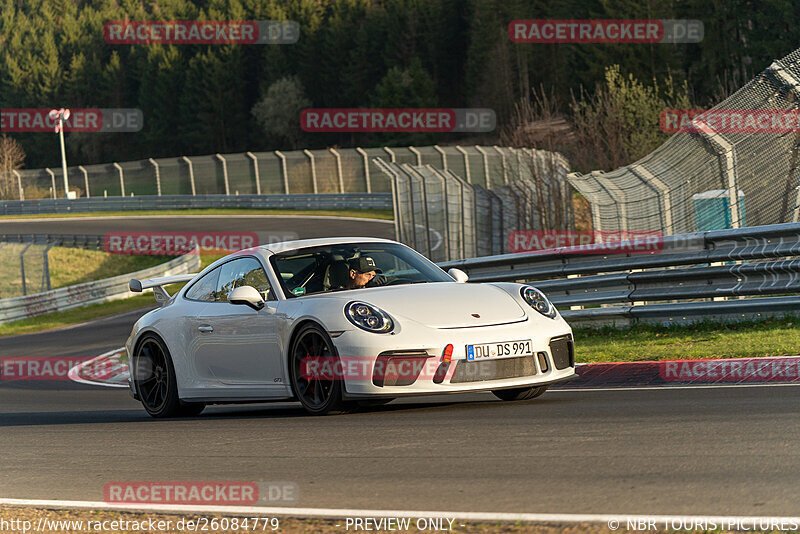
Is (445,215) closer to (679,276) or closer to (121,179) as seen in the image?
(679,276)

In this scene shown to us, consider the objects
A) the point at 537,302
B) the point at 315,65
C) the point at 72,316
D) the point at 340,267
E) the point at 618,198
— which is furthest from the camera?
the point at 315,65

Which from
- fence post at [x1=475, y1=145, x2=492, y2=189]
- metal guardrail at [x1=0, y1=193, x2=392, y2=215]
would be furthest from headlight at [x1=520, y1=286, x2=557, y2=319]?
metal guardrail at [x1=0, y1=193, x2=392, y2=215]

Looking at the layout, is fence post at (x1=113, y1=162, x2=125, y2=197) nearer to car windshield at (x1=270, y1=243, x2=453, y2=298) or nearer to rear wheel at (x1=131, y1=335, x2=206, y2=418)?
rear wheel at (x1=131, y1=335, x2=206, y2=418)

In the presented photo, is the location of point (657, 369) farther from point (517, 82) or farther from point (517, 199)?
point (517, 82)

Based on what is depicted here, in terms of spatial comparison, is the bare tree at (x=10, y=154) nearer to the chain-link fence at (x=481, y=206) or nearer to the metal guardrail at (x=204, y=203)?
the metal guardrail at (x=204, y=203)

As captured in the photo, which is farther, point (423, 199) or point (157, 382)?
point (423, 199)

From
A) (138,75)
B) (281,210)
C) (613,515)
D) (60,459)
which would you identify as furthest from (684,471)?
(138,75)

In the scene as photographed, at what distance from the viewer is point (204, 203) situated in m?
59.5

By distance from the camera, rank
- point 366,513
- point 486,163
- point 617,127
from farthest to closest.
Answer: point 486,163 < point 617,127 < point 366,513

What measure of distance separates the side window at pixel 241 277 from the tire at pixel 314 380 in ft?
2.60

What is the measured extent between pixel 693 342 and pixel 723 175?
310 centimetres

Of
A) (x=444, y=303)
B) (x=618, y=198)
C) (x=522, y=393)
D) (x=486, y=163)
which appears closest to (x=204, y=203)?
(x=486, y=163)

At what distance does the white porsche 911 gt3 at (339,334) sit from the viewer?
24.6ft

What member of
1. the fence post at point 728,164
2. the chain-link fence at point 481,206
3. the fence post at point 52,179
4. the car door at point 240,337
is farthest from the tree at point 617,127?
the fence post at point 52,179
